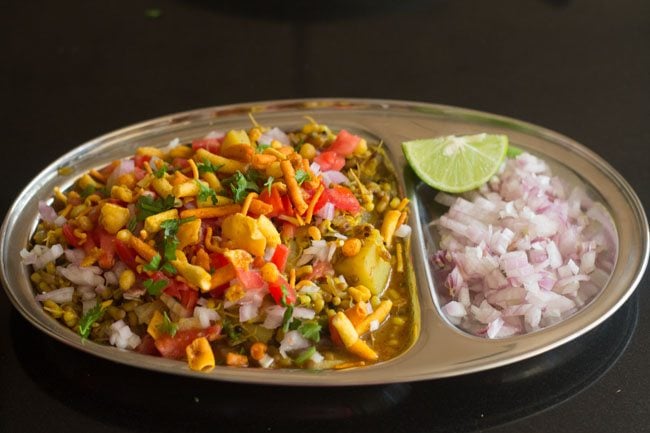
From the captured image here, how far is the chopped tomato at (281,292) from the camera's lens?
223 cm

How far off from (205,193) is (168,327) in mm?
388

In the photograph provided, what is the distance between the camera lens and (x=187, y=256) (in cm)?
229

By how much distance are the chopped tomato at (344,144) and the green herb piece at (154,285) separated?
2.61 feet

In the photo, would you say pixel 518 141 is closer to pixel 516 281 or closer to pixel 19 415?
pixel 516 281

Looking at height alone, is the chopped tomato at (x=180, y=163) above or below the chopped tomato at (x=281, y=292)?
above

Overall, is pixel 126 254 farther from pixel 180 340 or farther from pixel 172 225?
pixel 180 340

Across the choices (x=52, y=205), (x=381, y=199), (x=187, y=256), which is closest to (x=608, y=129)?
(x=381, y=199)

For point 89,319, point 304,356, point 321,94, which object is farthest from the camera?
point 321,94

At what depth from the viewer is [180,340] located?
2.23m

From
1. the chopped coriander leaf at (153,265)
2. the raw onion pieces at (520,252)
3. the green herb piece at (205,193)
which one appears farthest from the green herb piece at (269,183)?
the raw onion pieces at (520,252)

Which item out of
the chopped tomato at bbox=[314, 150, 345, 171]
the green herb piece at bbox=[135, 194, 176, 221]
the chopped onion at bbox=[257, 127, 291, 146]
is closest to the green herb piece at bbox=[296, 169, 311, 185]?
the chopped tomato at bbox=[314, 150, 345, 171]

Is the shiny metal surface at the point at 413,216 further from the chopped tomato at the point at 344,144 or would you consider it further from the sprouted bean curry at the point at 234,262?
the chopped tomato at the point at 344,144

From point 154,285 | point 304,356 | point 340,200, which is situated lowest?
point 304,356

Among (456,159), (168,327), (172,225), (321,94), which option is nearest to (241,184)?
(172,225)
